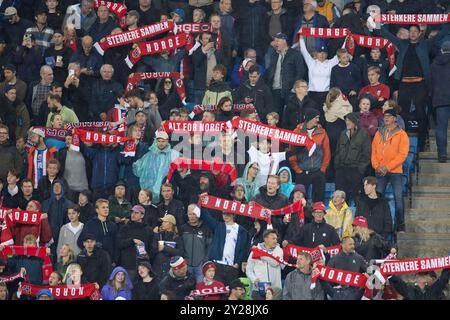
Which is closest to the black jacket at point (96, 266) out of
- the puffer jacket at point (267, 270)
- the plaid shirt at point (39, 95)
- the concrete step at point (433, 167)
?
the puffer jacket at point (267, 270)

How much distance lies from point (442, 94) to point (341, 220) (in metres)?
3.42

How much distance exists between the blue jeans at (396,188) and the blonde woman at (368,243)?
1370 mm

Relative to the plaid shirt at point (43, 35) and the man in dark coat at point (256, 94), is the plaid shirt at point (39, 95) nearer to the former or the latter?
the plaid shirt at point (43, 35)

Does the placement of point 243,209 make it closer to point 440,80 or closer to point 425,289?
point 425,289

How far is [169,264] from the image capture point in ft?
86.0

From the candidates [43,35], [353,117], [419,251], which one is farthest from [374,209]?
[43,35]

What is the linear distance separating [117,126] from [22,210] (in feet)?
8.19

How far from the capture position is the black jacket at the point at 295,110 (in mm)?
28641

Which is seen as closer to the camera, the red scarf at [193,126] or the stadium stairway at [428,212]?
the stadium stairway at [428,212]

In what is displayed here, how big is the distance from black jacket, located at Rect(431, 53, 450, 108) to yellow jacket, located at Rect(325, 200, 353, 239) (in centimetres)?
316

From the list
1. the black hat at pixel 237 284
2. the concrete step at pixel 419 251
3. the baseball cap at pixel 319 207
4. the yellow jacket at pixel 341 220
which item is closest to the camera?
the black hat at pixel 237 284

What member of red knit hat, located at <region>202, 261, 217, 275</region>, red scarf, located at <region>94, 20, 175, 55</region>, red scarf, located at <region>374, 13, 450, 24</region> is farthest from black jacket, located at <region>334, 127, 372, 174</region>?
red scarf, located at <region>94, 20, 175, 55</region>

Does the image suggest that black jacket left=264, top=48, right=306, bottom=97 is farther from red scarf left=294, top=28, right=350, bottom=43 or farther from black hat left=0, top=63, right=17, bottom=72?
black hat left=0, top=63, right=17, bottom=72

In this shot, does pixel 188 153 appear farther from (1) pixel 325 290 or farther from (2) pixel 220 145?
(1) pixel 325 290
